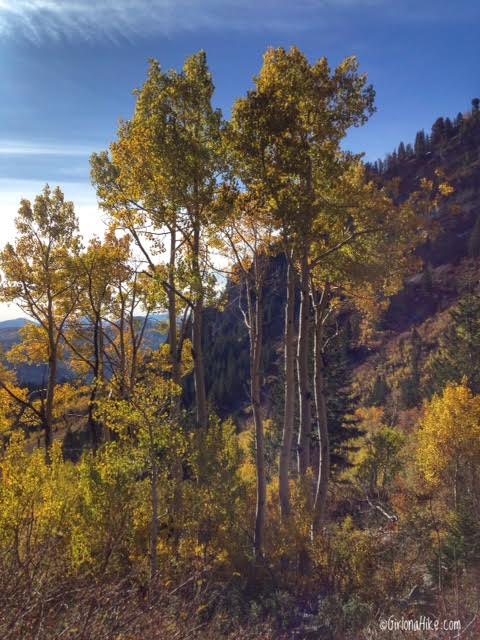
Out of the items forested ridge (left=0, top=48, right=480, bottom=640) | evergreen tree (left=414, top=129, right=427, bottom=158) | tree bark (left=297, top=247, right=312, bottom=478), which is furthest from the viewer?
evergreen tree (left=414, top=129, right=427, bottom=158)

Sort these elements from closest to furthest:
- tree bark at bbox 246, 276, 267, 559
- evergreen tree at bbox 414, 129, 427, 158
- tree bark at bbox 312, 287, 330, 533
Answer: tree bark at bbox 246, 276, 267, 559 < tree bark at bbox 312, 287, 330, 533 < evergreen tree at bbox 414, 129, 427, 158

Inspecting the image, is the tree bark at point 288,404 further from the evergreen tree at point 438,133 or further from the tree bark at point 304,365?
the evergreen tree at point 438,133

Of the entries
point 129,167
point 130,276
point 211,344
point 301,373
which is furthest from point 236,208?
point 211,344

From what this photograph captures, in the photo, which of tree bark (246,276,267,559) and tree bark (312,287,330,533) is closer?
tree bark (246,276,267,559)

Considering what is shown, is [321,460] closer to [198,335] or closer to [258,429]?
[258,429]

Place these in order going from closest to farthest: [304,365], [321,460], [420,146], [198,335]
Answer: [198,335], [304,365], [321,460], [420,146]

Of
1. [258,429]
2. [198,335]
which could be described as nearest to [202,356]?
[198,335]

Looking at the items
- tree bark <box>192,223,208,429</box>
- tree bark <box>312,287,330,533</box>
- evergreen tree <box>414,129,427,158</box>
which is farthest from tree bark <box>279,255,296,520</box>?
evergreen tree <box>414,129,427,158</box>

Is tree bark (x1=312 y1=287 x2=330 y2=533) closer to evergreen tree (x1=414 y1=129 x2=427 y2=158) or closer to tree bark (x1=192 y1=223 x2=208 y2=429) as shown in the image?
tree bark (x1=192 y1=223 x2=208 y2=429)

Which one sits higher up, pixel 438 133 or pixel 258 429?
pixel 438 133

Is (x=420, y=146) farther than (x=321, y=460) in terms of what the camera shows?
Yes

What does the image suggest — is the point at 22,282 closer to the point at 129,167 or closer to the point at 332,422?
the point at 129,167

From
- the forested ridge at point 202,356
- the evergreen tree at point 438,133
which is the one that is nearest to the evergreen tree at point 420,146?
the evergreen tree at point 438,133

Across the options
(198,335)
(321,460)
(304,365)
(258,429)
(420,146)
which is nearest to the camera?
(258,429)
